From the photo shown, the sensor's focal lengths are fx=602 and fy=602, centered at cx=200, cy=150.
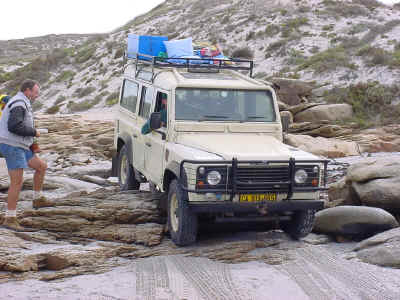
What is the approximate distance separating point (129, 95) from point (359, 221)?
4.57m

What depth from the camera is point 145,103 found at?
919cm

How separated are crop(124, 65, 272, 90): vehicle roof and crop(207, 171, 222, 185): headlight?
1.73m

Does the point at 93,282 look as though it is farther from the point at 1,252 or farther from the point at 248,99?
the point at 248,99

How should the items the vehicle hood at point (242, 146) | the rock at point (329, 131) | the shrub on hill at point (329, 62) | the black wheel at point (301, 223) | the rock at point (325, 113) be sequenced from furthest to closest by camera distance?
1. the shrub on hill at point (329, 62)
2. the rock at point (325, 113)
3. the rock at point (329, 131)
4. the black wheel at point (301, 223)
5. the vehicle hood at point (242, 146)

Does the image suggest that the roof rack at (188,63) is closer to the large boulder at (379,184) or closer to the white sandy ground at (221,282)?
the large boulder at (379,184)

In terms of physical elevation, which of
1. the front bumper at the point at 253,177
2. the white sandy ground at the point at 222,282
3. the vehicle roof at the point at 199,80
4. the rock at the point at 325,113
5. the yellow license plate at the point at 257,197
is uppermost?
the vehicle roof at the point at 199,80

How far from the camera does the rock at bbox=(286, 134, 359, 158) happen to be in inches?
559

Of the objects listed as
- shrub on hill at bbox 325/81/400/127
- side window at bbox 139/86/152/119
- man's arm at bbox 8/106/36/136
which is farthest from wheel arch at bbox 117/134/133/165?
shrub on hill at bbox 325/81/400/127

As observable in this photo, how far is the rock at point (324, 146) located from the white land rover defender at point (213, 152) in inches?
207

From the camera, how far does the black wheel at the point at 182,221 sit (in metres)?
6.96

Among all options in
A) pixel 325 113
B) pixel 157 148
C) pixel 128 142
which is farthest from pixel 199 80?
pixel 325 113

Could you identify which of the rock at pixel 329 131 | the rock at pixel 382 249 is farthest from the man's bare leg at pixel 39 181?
the rock at pixel 329 131

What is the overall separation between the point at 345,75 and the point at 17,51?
68642 millimetres

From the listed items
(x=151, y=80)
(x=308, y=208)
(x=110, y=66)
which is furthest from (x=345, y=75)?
(x=110, y=66)
